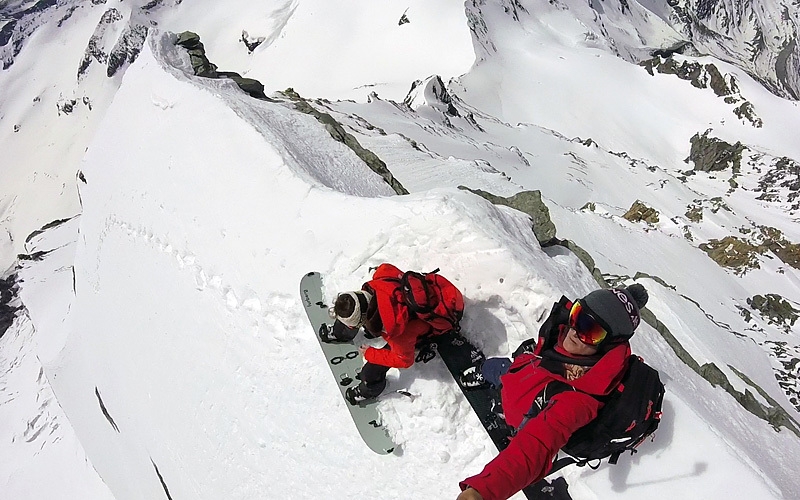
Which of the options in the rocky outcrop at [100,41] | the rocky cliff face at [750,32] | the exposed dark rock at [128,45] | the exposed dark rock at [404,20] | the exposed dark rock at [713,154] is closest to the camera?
the exposed dark rock at [713,154]

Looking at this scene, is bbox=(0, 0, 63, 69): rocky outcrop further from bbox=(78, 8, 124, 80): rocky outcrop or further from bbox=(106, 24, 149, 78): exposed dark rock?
bbox=(106, 24, 149, 78): exposed dark rock

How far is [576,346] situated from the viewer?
121 inches

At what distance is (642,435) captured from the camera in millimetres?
3434

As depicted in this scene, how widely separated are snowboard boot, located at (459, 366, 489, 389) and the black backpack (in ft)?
3.64

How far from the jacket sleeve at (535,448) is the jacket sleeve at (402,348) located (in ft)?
4.55

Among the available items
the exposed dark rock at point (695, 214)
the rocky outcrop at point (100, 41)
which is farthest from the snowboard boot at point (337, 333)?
the rocky outcrop at point (100, 41)

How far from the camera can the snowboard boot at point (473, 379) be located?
4.43 m

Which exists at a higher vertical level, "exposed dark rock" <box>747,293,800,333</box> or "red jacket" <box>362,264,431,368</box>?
"red jacket" <box>362,264,431,368</box>

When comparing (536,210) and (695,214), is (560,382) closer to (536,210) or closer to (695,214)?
(536,210)

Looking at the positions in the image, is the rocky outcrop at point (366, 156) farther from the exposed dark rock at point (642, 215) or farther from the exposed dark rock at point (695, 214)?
the exposed dark rock at point (695, 214)

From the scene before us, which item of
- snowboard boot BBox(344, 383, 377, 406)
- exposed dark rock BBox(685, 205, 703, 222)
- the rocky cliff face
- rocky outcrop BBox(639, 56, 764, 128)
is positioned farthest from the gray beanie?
the rocky cliff face

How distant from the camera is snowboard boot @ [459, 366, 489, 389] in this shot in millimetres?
4426

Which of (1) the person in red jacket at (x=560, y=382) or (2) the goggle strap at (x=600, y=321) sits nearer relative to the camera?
(1) the person in red jacket at (x=560, y=382)

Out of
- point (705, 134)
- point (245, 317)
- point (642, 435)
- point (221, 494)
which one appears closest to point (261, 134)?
point (245, 317)
